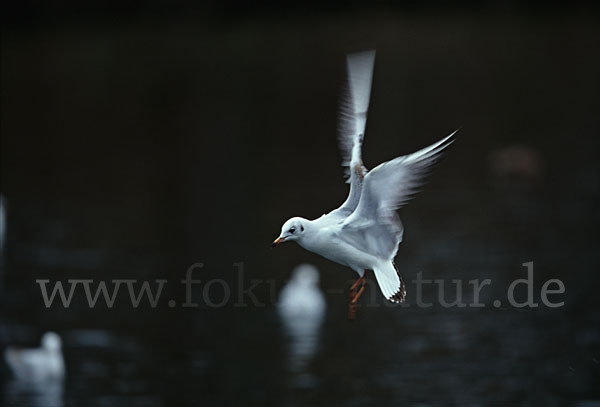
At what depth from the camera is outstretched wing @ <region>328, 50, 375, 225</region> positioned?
9578 mm

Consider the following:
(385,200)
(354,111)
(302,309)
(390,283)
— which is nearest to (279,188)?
(302,309)

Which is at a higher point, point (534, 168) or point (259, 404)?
point (534, 168)

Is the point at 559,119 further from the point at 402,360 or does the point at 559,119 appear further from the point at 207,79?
the point at 402,360

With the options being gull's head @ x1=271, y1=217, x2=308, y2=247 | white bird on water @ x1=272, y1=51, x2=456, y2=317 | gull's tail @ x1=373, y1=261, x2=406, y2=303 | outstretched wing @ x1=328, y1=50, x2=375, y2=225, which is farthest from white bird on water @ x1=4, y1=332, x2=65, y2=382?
gull's head @ x1=271, y1=217, x2=308, y2=247

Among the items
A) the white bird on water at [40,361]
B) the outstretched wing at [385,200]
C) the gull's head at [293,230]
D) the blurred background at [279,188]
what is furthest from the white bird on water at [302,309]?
the gull's head at [293,230]

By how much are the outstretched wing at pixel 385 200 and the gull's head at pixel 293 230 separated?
0.34 m

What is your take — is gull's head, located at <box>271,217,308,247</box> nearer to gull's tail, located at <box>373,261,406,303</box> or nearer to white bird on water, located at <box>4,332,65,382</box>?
gull's tail, located at <box>373,261,406,303</box>

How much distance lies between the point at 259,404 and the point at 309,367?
A: 1499mm

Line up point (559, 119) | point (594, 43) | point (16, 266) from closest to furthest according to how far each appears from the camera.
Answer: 1. point (16, 266)
2. point (559, 119)
3. point (594, 43)

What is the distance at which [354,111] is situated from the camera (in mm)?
9828

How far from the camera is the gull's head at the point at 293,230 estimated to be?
29.1 feet

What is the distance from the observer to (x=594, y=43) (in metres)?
43.6

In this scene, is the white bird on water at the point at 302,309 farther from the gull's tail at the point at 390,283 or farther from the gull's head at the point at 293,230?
the gull's head at the point at 293,230

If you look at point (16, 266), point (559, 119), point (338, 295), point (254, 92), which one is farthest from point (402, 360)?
point (254, 92)
